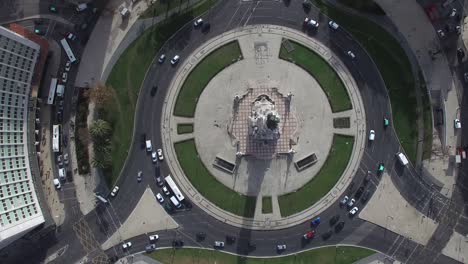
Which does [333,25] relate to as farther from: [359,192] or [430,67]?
[359,192]

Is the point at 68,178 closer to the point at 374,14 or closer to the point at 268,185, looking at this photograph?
the point at 268,185

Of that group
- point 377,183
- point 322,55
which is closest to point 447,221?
point 377,183

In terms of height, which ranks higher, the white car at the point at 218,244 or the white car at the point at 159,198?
the white car at the point at 159,198

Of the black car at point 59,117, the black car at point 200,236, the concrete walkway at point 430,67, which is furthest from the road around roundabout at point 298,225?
the black car at point 59,117

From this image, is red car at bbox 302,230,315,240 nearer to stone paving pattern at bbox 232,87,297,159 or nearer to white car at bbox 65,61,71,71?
stone paving pattern at bbox 232,87,297,159

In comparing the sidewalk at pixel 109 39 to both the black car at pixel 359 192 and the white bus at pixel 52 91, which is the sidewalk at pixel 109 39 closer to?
the white bus at pixel 52 91

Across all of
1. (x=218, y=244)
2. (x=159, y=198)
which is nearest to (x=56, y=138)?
(x=159, y=198)

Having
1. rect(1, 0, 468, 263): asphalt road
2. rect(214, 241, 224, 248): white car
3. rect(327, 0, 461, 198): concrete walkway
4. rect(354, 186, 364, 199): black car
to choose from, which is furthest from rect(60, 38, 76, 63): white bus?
rect(354, 186, 364, 199): black car
